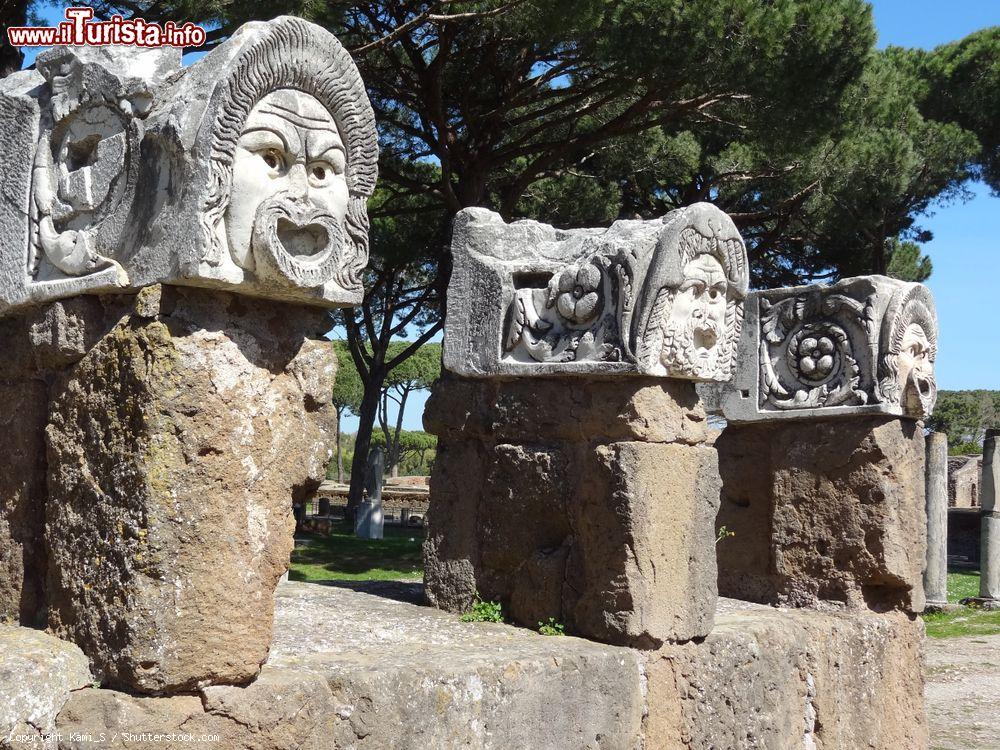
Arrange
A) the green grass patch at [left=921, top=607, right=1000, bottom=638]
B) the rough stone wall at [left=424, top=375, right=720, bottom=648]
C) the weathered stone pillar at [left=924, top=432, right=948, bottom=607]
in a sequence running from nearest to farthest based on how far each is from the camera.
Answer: the rough stone wall at [left=424, top=375, right=720, bottom=648] < the green grass patch at [left=921, top=607, right=1000, bottom=638] < the weathered stone pillar at [left=924, top=432, right=948, bottom=607]

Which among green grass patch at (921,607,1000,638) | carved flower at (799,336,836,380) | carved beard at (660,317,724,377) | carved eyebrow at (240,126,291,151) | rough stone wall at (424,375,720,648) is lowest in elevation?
green grass patch at (921,607,1000,638)

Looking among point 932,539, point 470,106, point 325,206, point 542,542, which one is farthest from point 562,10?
point 932,539

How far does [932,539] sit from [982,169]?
6893mm

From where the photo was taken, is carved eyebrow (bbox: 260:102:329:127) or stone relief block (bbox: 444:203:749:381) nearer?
carved eyebrow (bbox: 260:102:329:127)

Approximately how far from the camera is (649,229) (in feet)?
15.8

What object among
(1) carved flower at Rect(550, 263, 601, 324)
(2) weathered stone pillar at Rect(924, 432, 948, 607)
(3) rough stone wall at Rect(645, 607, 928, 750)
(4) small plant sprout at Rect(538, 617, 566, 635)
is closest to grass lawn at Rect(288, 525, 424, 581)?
(3) rough stone wall at Rect(645, 607, 928, 750)

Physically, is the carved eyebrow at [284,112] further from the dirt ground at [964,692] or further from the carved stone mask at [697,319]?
the dirt ground at [964,692]

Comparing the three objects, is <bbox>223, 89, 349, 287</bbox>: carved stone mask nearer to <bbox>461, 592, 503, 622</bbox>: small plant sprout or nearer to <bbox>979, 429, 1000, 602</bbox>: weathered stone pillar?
<bbox>461, 592, 503, 622</bbox>: small plant sprout

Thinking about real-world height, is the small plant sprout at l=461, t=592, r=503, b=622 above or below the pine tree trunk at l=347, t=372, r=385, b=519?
below

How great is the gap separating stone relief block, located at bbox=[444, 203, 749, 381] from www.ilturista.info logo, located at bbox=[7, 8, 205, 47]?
1.59 metres

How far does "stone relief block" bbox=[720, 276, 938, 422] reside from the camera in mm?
6094

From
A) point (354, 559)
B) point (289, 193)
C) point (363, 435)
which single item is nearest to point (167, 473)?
point (289, 193)

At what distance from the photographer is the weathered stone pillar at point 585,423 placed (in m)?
4.62

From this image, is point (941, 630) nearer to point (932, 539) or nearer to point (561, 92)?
point (932, 539)
